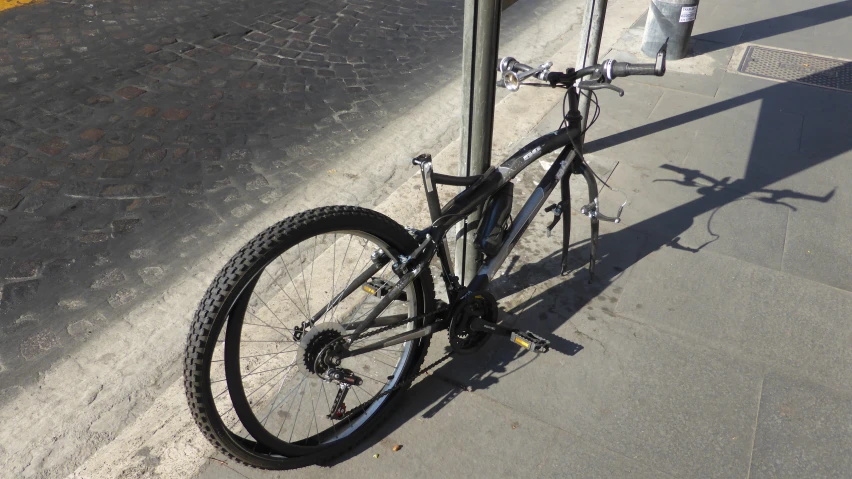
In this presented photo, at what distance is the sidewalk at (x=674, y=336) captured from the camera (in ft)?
9.78

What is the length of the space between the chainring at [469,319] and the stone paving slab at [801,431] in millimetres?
1309

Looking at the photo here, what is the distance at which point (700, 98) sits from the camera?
6246 millimetres

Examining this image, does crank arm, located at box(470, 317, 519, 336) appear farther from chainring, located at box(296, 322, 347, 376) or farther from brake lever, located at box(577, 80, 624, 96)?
brake lever, located at box(577, 80, 624, 96)

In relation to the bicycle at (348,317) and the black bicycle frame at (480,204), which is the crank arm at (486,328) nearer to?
the bicycle at (348,317)

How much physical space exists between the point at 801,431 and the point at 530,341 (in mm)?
1281

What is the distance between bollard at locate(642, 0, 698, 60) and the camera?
669cm

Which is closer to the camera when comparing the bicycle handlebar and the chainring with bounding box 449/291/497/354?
the bicycle handlebar

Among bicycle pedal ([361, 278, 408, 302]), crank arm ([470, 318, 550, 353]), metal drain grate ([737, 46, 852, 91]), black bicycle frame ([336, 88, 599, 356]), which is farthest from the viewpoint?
metal drain grate ([737, 46, 852, 91])

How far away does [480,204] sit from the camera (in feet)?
10.0

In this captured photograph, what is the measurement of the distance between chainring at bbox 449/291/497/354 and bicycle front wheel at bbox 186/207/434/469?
0.14 meters

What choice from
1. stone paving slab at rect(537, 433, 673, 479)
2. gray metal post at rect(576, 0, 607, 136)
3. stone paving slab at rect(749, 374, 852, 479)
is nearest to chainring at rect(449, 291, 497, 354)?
stone paving slab at rect(537, 433, 673, 479)

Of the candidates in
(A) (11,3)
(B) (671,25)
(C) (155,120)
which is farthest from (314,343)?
(A) (11,3)

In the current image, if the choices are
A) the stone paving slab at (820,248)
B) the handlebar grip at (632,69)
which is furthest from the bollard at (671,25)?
the handlebar grip at (632,69)

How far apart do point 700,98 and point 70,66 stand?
5985mm
